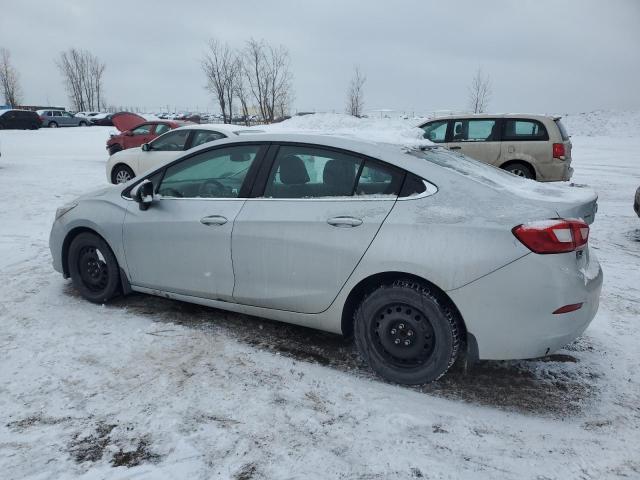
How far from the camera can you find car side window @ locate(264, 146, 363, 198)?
3236 millimetres

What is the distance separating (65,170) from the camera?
14492 mm

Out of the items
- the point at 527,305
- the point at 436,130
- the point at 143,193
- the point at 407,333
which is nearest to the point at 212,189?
the point at 143,193

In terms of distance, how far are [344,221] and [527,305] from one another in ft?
3.81

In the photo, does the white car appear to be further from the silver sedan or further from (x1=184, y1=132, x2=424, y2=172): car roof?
(x1=184, y1=132, x2=424, y2=172): car roof

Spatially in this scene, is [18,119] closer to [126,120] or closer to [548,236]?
[126,120]

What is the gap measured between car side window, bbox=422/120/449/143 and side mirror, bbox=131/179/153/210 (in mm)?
7537

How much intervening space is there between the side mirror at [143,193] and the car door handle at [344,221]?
1.63 m

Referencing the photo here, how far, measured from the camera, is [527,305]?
270 cm

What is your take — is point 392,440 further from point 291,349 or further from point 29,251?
point 29,251

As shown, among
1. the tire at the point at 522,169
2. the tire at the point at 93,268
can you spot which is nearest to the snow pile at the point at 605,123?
the tire at the point at 522,169

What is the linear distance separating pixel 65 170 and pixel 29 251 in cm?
959

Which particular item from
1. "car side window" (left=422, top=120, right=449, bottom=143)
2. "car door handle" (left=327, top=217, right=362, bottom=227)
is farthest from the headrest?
"car side window" (left=422, top=120, right=449, bottom=143)

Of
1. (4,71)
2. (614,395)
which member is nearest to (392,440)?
(614,395)

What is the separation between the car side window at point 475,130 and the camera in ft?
32.8
